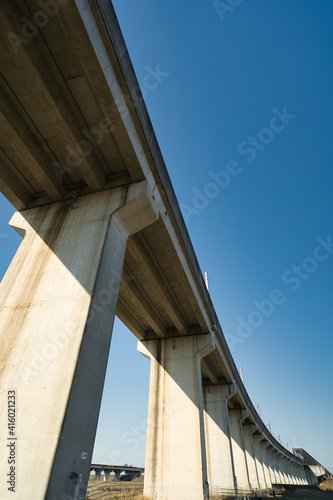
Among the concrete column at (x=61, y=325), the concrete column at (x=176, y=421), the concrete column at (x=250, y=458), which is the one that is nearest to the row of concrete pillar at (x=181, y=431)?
the concrete column at (x=176, y=421)

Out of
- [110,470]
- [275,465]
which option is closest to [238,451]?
[275,465]

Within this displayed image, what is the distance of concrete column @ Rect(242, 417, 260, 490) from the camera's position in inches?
1314

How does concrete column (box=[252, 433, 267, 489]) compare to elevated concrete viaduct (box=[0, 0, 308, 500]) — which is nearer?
elevated concrete viaduct (box=[0, 0, 308, 500])

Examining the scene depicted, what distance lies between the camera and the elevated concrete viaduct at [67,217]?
5676mm

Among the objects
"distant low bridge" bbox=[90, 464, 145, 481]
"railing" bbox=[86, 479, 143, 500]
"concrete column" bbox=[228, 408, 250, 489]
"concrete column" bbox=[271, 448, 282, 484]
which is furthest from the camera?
"concrete column" bbox=[271, 448, 282, 484]

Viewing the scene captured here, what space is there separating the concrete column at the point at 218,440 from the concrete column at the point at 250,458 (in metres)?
13.0

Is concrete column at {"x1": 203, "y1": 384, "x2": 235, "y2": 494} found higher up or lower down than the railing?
higher up

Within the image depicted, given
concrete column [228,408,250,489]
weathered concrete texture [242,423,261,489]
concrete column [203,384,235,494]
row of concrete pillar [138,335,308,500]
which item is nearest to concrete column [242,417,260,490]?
weathered concrete texture [242,423,261,489]

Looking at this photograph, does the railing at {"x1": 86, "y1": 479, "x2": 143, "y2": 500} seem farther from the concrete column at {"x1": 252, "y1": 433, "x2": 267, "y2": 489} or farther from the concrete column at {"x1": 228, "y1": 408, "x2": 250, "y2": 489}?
the concrete column at {"x1": 252, "y1": 433, "x2": 267, "y2": 489}

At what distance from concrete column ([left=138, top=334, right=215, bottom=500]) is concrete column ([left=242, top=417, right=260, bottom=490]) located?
23.7m

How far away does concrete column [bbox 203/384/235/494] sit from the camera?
73.3 ft

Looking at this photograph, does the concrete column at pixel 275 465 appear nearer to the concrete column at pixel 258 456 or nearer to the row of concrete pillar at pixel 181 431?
the concrete column at pixel 258 456

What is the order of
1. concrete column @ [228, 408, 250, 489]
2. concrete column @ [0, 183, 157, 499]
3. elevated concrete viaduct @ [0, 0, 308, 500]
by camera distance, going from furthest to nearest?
concrete column @ [228, 408, 250, 489] < elevated concrete viaduct @ [0, 0, 308, 500] < concrete column @ [0, 183, 157, 499]

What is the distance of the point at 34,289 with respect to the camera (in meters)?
7.64
